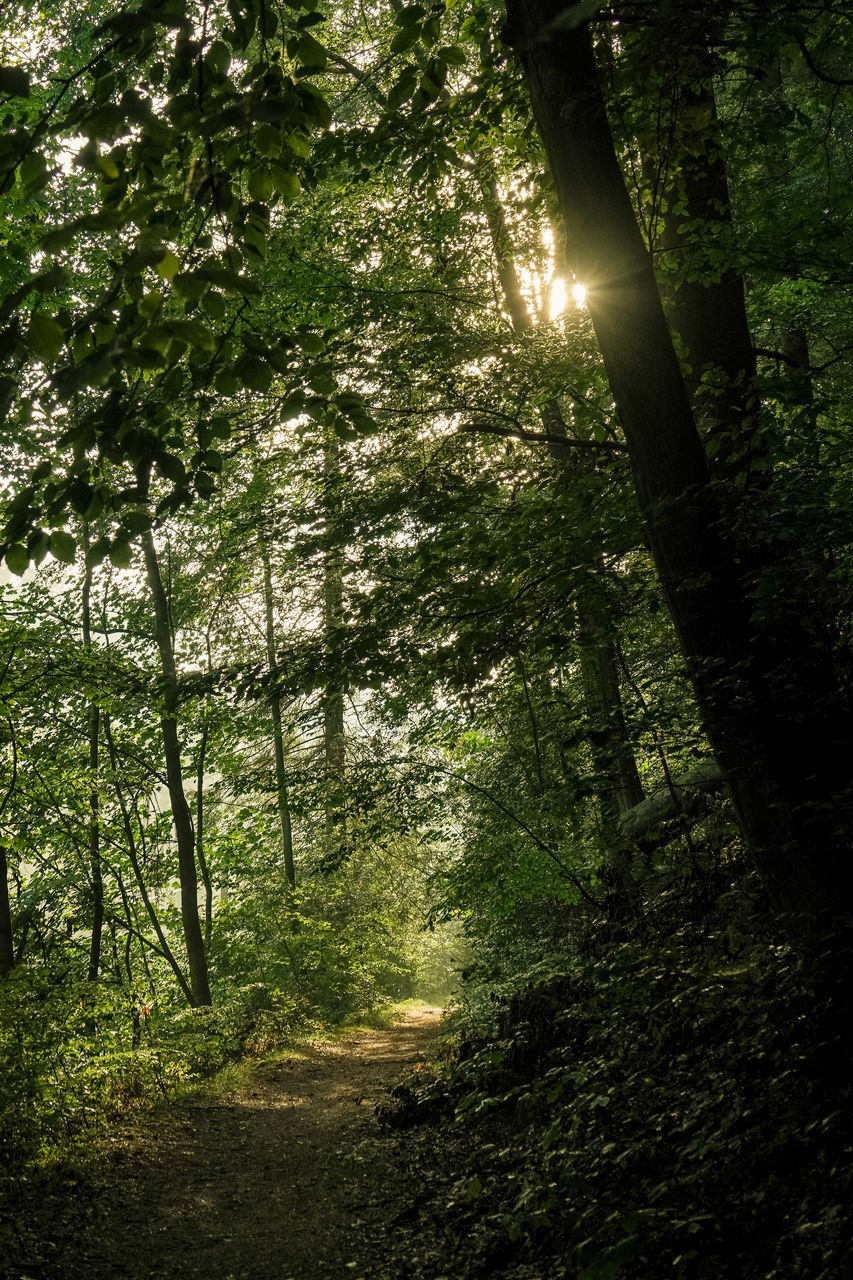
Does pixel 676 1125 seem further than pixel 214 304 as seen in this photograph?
Yes

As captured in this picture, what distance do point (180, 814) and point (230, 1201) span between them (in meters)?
8.51

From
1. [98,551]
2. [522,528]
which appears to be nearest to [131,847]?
[522,528]

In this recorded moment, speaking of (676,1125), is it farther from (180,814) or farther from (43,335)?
(180,814)

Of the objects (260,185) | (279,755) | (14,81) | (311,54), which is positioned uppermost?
(279,755)

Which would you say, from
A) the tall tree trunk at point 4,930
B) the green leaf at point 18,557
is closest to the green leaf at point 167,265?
the green leaf at point 18,557

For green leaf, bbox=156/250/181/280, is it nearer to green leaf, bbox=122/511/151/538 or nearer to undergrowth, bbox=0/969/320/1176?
green leaf, bbox=122/511/151/538

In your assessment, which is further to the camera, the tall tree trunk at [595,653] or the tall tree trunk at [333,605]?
the tall tree trunk at [333,605]

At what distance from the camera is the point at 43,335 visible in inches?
74.0

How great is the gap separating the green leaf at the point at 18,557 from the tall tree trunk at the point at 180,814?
12.4 metres

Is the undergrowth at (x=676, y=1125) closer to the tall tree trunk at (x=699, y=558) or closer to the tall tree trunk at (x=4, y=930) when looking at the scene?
the tall tree trunk at (x=699, y=558)

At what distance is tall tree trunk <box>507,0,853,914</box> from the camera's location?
392 cm

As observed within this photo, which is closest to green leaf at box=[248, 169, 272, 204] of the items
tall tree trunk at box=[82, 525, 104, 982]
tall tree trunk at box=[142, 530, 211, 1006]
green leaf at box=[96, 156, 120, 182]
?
green leaf at box=[96, 156, 120, 182]

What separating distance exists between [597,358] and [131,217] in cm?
518

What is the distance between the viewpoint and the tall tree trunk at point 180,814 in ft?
47.6
